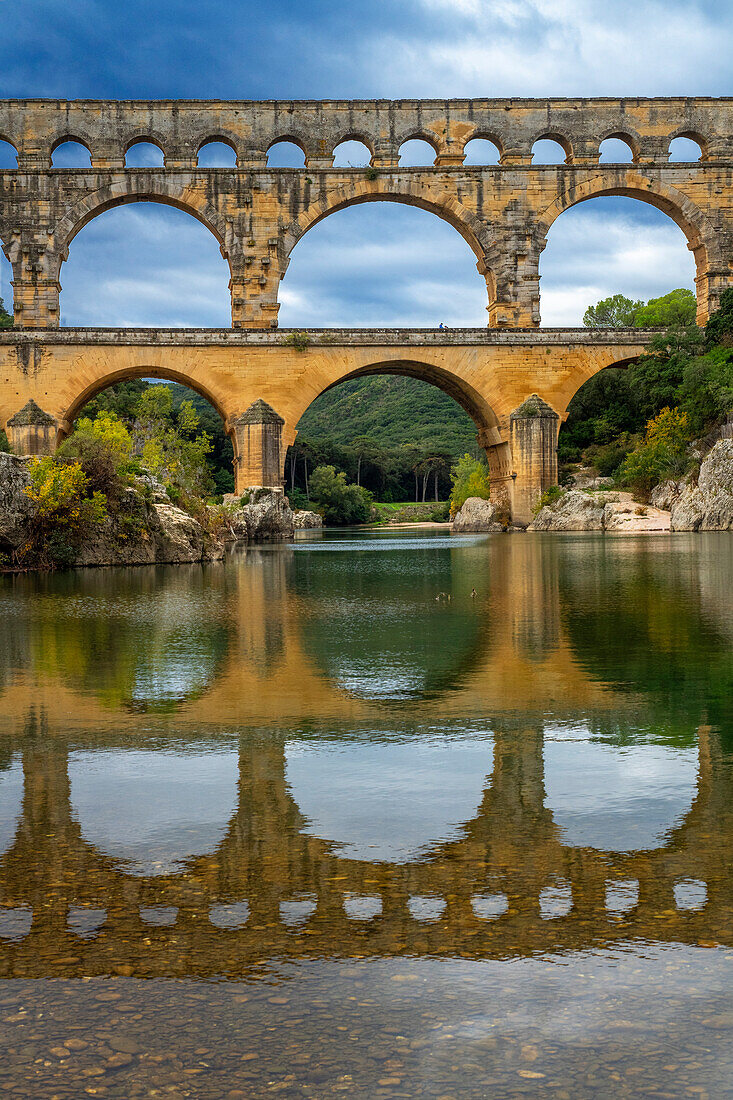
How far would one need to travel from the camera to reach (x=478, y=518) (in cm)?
3825

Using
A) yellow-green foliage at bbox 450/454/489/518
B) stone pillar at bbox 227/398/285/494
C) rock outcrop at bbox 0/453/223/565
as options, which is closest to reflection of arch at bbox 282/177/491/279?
stone pillar at bbox 227/398/285/494

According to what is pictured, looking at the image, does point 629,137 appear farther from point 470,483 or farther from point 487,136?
point 470,483

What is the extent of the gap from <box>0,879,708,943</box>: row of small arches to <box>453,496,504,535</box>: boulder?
34.1 m

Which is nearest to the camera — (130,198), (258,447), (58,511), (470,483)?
(58,511)

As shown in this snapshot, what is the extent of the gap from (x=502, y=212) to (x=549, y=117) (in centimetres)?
399

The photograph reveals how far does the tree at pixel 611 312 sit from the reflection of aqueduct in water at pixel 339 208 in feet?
95.8

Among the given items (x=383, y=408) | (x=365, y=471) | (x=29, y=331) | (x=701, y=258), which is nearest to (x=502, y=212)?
(x=701, y=258)

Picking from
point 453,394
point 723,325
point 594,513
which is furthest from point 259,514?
point 723,325

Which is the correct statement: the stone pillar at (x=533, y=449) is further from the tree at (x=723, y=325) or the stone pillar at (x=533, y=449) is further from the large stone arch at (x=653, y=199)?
the large stone arch at (x=653, y=199)

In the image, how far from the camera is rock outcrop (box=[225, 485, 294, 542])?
3128 centimetres

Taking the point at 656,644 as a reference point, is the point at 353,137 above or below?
above

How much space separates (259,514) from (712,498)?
13536mm

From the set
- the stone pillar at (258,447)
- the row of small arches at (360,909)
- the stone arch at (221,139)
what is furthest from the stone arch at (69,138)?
the row of small arches at (360,909)

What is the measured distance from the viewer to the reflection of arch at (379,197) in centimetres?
3588
